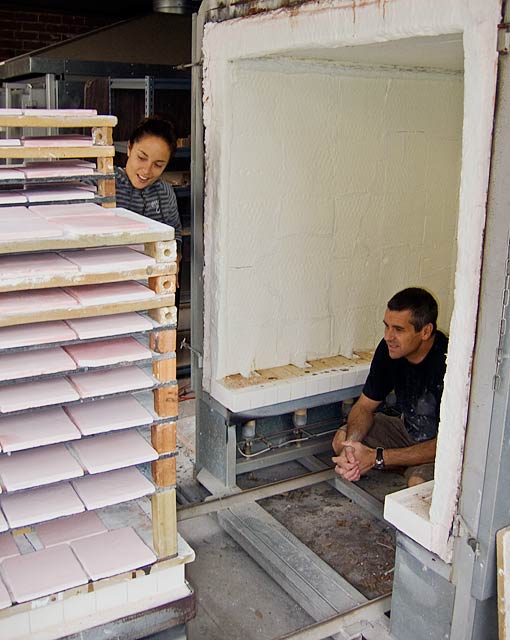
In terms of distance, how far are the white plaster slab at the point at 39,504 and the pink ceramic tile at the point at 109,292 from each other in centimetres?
53

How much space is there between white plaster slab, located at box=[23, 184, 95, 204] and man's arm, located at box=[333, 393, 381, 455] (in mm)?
1706

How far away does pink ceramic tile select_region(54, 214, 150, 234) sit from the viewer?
1857 millimetres

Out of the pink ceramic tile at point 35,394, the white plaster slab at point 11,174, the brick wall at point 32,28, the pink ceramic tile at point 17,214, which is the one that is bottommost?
the pink ceramic tile at point 35,394

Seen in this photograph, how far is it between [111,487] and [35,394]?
13.7 inches

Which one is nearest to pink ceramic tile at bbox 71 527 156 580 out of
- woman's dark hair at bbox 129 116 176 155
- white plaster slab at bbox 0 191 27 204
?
white plaster slab at bbox 0 191 27 204

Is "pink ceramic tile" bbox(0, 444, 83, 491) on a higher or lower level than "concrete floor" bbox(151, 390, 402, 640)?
higher

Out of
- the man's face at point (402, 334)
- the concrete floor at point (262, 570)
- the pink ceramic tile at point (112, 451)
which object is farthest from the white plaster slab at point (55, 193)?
the man's face at point (402, 334)

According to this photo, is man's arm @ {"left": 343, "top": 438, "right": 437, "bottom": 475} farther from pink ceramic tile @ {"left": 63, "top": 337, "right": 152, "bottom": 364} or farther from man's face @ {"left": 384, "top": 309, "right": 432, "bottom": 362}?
pink ceramic tile @ {"left": 63, "top": 337, "right": 152, "bottom": 364}

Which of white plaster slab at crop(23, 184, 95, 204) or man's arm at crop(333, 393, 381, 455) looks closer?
white plaster slab at crop(23, 184, 95, 204)

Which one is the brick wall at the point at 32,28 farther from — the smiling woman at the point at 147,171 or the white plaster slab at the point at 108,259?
the white plaster slab at the point at 108,259

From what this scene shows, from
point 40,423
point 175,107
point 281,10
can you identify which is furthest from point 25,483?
point 175,107

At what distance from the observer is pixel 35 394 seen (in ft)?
5.98

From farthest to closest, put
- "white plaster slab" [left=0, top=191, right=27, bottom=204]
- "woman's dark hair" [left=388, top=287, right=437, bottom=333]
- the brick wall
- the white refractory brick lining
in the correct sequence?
the brick wall → "woman's dark hair" [left=388, top=287, right=437, bottom=333] → the white refractory brick lining → "white plaster slab" [left=0, top=191, right=27, bottom=204]

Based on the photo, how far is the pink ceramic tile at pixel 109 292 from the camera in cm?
184
